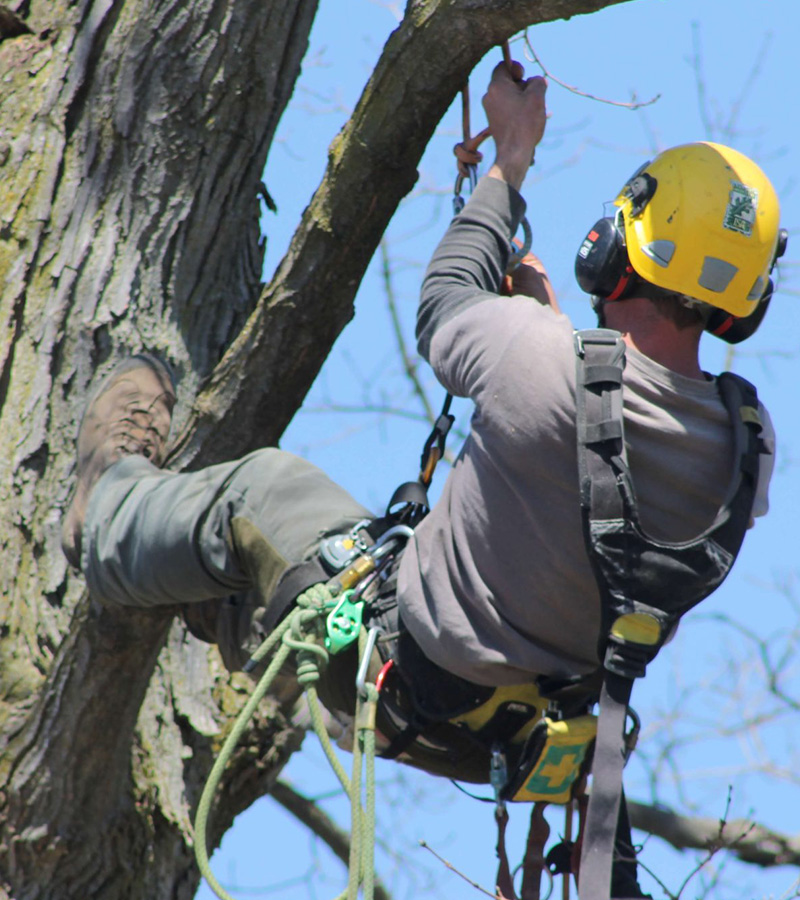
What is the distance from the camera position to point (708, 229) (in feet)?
8.56

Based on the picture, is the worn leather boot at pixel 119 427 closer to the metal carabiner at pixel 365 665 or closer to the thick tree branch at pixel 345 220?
the thick tree branch at pixel 345 220

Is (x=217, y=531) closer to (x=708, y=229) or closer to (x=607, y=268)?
(x=607, y=268)

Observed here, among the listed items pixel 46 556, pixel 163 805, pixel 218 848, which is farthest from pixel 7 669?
pixel 218 848

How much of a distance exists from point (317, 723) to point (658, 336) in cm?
93

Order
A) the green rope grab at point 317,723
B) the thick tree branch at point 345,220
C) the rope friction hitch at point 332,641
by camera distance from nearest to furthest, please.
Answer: the green rope grab at point 317,723 < the rope friction hitch at point 332,641 < the thick tree branch at point 345,220

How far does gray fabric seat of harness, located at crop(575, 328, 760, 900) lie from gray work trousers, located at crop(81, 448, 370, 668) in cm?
67

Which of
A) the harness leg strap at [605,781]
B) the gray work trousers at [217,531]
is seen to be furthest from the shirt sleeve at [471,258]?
the harness leg strap at [605,781]

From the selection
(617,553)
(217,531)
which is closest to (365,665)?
(217,531)

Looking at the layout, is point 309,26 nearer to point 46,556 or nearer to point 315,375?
point 315,375

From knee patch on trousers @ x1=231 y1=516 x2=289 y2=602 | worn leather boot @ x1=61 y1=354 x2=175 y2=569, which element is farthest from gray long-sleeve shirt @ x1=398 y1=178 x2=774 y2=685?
worn leather boot @ x1=61 y1=354 x2=175 y2=569

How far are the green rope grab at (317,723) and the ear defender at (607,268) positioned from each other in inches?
30.3

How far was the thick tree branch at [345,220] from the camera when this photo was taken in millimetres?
2939

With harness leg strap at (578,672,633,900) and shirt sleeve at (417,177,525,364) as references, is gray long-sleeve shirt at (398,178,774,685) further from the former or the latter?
harness leg strap at (578,672,633,900)

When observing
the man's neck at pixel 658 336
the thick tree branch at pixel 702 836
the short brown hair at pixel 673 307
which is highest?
the short brown hair at pixel 673 307
